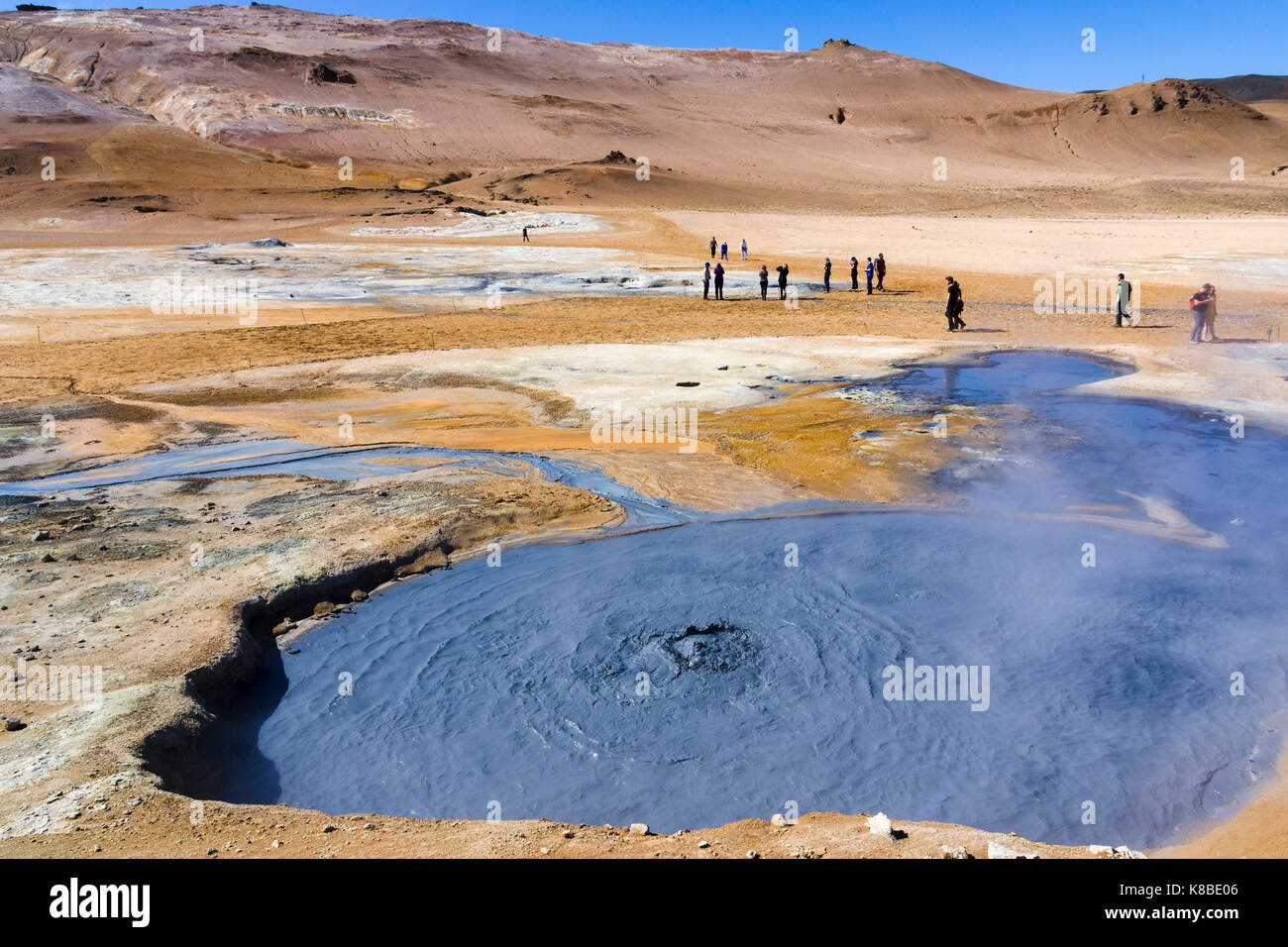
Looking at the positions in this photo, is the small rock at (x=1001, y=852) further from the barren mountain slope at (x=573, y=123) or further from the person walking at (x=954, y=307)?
the barren mountain slope at (x=573, y=123)

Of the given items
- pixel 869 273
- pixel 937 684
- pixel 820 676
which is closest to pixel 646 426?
pixel 820 676

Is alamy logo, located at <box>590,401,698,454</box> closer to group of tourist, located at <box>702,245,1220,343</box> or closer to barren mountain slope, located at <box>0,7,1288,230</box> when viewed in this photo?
group of tourist, located at <box>702,245,1220,343</box>

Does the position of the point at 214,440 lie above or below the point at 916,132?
below

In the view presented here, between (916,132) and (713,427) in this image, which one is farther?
(916,132)

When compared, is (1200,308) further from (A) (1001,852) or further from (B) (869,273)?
(A) (1001,852)

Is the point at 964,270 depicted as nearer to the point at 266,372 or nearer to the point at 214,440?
the point at 266,372

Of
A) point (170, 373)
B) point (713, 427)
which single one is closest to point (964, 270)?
point (713, 427)
